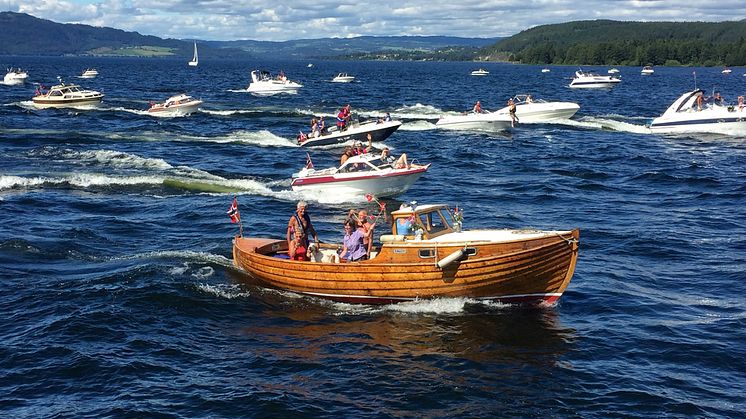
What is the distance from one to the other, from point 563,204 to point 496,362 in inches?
733

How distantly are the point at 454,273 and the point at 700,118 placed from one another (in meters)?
42.6

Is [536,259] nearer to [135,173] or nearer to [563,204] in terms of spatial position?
[563,204]

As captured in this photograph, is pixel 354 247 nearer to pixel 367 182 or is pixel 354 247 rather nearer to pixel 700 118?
pixel 367 182

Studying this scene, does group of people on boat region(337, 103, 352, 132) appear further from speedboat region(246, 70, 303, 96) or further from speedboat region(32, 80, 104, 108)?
speedboat region(246, 70, 303, 96)

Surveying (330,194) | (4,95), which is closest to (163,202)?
(330,194)

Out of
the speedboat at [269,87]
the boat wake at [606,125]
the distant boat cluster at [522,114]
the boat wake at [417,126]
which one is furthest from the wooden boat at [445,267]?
the speedboat at [269,87]

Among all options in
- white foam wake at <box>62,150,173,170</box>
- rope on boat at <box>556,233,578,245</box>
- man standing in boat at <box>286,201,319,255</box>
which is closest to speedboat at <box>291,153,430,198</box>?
white foam wake at <box>62,150,173,170</box>

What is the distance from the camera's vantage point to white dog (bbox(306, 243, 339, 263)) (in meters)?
23.0

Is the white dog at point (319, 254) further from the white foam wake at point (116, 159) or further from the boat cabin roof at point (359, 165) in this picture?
the white foam wake at point (116, 159)

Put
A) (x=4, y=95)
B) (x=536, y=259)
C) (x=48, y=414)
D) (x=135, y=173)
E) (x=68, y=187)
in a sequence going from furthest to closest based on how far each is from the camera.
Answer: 1. (x=4, y=95)
2. (x=135, y=173)
3. (x=68, y=187)
4. (x=536, y=259)
5. (x=48, y=414)

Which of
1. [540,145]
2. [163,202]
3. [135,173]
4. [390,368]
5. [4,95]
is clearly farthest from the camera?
[4,95]

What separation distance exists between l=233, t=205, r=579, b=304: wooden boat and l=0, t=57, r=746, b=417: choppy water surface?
1.61ft

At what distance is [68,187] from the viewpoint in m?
37.6

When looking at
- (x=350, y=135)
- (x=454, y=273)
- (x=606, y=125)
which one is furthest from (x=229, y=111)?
(x=454, y=273)
